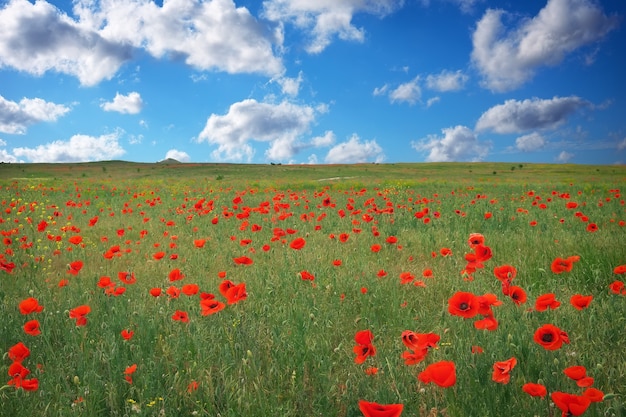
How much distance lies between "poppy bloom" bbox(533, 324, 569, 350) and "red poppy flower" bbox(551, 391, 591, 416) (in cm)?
45

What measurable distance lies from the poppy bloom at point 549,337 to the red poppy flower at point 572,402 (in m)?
0.45

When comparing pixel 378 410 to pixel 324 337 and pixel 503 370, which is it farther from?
pixel 324 337

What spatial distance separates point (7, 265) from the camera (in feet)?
12.0

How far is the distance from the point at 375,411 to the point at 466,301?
1.09 meters

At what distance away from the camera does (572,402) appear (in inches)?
56.9

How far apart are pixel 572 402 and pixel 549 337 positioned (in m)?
0.55

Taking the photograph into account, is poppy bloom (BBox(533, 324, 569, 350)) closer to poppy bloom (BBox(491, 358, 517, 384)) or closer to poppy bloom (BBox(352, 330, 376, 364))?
poppy bloom (BBox(491, 358, 517, 384))

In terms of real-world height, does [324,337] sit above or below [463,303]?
below

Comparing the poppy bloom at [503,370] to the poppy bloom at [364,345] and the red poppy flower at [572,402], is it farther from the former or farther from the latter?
the poppy bloom at [364,345]

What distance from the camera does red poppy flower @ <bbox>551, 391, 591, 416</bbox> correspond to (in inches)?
54.9

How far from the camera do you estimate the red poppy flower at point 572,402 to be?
1.39 m

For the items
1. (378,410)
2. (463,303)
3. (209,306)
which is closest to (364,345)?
(463,303)

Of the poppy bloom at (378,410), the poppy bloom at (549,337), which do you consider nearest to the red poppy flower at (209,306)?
the poppy bloom at (378,410)

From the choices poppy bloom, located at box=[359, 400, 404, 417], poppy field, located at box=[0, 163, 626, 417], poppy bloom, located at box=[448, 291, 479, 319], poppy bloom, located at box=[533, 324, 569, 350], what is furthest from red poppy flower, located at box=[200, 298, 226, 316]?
poppy bloom, located at box=[533, 324, 569, 350]
